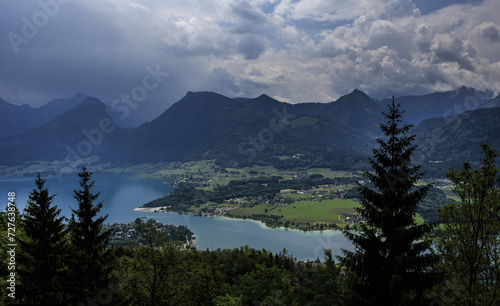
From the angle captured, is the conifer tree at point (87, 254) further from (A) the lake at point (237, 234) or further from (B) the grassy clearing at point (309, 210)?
(B) the grassy clearing at point (309, 210)

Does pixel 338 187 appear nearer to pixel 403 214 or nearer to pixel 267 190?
pixel 267 190

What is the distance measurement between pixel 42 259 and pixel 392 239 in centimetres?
1306

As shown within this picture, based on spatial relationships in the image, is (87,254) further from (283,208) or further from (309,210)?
(283,208)

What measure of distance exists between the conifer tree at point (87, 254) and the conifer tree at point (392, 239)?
10.6 metres

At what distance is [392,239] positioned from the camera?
334 inches

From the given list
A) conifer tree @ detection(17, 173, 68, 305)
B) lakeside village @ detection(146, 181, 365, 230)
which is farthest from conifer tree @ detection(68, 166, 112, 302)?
lakeside village @ detection(146, 181, 365, 230)

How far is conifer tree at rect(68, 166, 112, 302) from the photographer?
13.2 m

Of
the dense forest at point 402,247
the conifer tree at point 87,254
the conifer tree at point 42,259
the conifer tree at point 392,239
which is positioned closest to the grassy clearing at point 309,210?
the conifer tree at point 87,254

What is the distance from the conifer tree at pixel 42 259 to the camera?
39.6 ft

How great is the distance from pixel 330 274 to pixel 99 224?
15547 millimetres

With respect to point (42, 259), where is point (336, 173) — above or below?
above

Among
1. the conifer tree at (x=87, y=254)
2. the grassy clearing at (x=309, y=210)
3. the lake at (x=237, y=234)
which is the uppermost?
the conifer tree at (x=87, y=254)

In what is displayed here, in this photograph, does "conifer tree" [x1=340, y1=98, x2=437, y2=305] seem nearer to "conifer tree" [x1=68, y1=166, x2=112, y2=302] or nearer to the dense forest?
the dense forest

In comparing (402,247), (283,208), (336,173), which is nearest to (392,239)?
(402,247)
